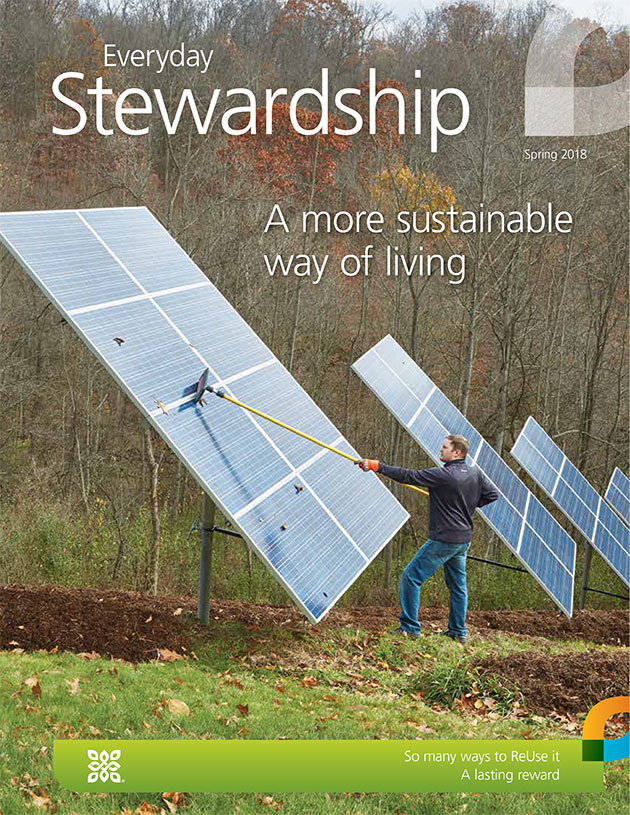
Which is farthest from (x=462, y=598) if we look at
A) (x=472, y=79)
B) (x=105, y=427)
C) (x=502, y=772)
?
(x=105, y=427)

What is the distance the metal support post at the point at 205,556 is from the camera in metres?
Result: 8.39

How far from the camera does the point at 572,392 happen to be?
79.9ft

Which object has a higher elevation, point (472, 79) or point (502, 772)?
point (472, 79)

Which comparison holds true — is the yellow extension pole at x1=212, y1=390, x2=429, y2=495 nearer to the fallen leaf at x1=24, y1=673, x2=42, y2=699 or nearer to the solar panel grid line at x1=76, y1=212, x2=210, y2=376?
the solar panel grid line at x1=76, y1=212, x2=210, y2=376

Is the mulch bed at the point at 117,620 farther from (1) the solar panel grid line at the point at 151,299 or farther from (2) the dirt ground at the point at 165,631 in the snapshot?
(1) the solar panel grid line at the point at 151,299

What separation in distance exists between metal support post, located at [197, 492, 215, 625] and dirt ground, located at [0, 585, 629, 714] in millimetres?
180

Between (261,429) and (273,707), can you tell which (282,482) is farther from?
(273,707)

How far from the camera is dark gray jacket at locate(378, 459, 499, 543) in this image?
8.96 meters

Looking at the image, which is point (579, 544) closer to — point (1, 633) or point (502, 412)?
point (502, 412)

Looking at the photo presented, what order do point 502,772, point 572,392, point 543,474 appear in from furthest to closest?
point 572,392, point 543,474, point 502,772

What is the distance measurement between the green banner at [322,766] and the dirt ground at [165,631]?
1.62 metres

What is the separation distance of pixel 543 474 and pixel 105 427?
12.9 m

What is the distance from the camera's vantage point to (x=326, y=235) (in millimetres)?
24984

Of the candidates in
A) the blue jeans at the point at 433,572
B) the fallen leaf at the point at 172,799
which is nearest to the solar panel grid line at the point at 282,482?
the blue jeans at the point at 433,572
